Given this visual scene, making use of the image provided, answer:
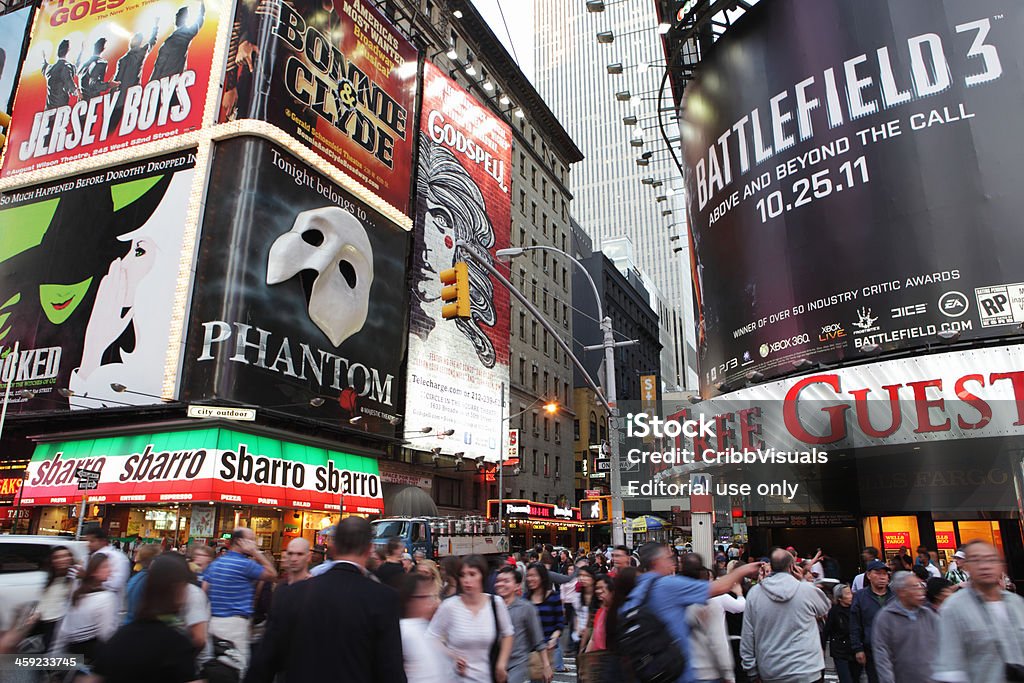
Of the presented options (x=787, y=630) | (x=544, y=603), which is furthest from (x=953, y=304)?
(x=544, y=603)

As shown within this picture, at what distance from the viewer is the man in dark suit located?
3.90m

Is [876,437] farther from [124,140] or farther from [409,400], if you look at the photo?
[124,140]

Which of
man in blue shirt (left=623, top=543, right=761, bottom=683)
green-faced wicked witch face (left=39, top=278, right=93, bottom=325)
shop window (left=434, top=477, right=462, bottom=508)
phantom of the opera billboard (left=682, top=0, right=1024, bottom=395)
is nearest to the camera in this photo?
man in blue shirt (left=623, top=543, right=761, bottom=683)

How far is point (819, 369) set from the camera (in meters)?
20.6

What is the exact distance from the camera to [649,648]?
17.8 ft

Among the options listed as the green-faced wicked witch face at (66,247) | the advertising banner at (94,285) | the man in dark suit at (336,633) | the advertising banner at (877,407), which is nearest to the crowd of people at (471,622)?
the man in dark suit at (336,633)

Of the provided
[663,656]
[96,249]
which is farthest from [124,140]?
[663,656]

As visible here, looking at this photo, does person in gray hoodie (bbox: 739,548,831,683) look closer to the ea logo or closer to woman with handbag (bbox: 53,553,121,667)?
woman with handbag (bbox: 53,553,121,667)

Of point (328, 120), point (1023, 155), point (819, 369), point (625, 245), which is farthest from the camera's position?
point (625, 245)

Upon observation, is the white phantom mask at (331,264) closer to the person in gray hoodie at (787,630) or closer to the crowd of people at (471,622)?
the crowd of people at (471,622)

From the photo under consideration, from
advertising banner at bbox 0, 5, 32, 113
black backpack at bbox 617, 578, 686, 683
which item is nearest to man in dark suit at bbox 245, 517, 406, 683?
black backpack at bbox 617, 578, 686, 683

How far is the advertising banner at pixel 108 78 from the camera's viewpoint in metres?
30.3

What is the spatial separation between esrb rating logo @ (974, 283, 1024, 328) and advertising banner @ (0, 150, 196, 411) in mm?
26665

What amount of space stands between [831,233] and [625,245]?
94061mm
